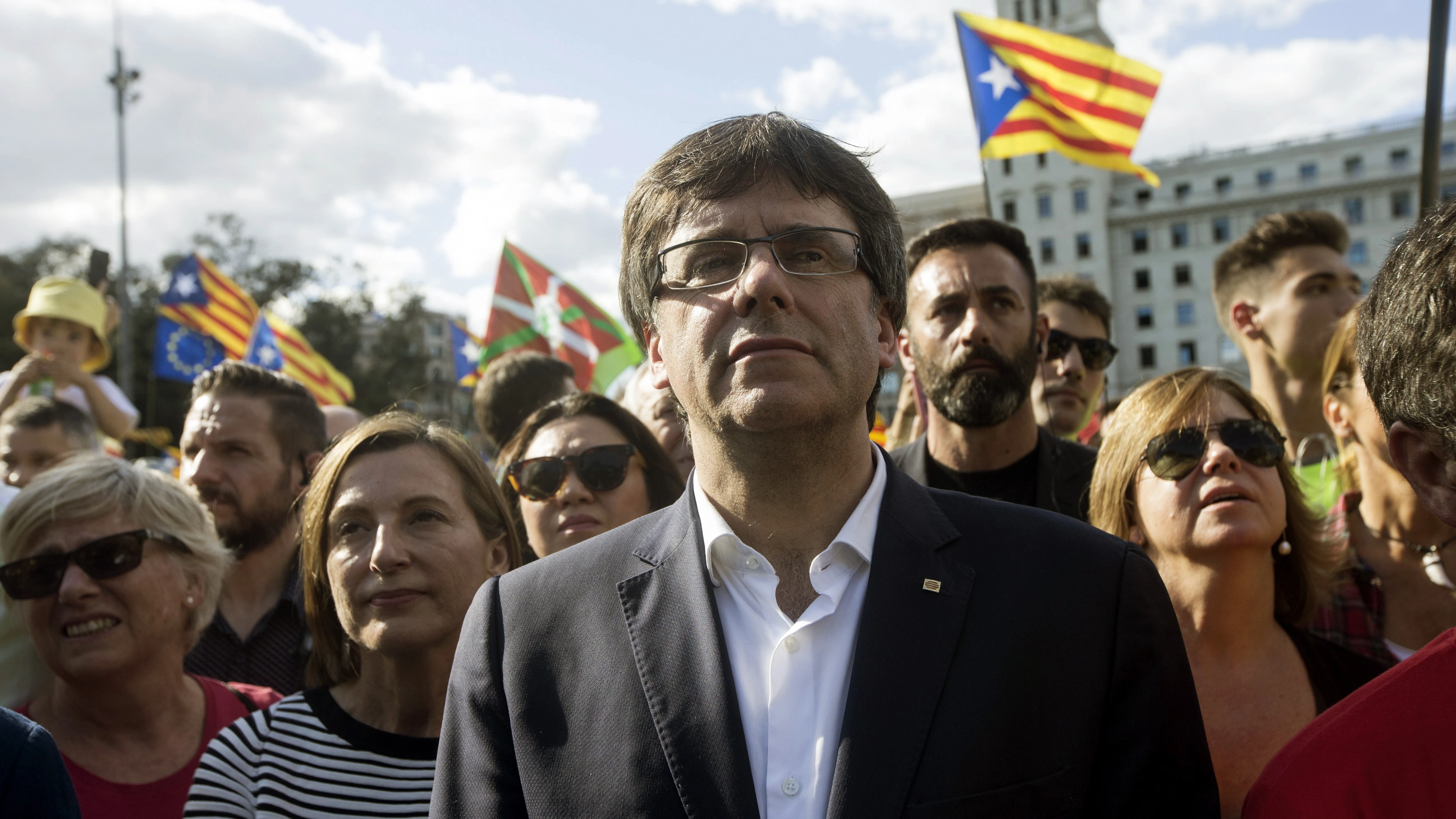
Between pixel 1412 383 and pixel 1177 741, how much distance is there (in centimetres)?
70

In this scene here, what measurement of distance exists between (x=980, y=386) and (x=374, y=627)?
223 centimetres

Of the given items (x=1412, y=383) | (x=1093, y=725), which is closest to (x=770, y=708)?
(x=1093, y=725)

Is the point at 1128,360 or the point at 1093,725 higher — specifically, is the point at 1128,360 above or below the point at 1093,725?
above

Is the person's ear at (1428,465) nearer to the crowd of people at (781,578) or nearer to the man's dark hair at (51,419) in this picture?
the crowd of people at (781,578)

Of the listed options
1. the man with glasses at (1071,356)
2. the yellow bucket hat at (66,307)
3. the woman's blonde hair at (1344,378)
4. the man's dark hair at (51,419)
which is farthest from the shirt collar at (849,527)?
the yellow bucket hat at (66,307)

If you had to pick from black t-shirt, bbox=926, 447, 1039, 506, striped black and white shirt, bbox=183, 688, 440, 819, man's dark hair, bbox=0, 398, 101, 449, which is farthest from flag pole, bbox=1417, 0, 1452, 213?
man's dark hair, bbox=0, 398, 101, 449

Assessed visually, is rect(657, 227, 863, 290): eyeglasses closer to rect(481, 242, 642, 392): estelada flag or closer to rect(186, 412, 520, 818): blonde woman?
rect(186, 412, 520, 818): blonde woman

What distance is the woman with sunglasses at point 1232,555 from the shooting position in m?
2.58

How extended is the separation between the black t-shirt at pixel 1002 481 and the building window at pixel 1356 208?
72.1m

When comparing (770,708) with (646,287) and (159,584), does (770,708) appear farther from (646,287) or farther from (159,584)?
(159,584)

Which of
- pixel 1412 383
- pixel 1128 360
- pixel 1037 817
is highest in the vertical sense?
pixel 1128 360

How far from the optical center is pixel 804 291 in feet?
6.38

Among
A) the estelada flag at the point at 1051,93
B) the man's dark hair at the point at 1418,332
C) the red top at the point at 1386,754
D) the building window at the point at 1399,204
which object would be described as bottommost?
the red top at the point at 1386,754

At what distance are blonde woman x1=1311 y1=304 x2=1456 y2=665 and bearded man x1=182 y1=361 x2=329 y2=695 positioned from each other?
3.45 meters
